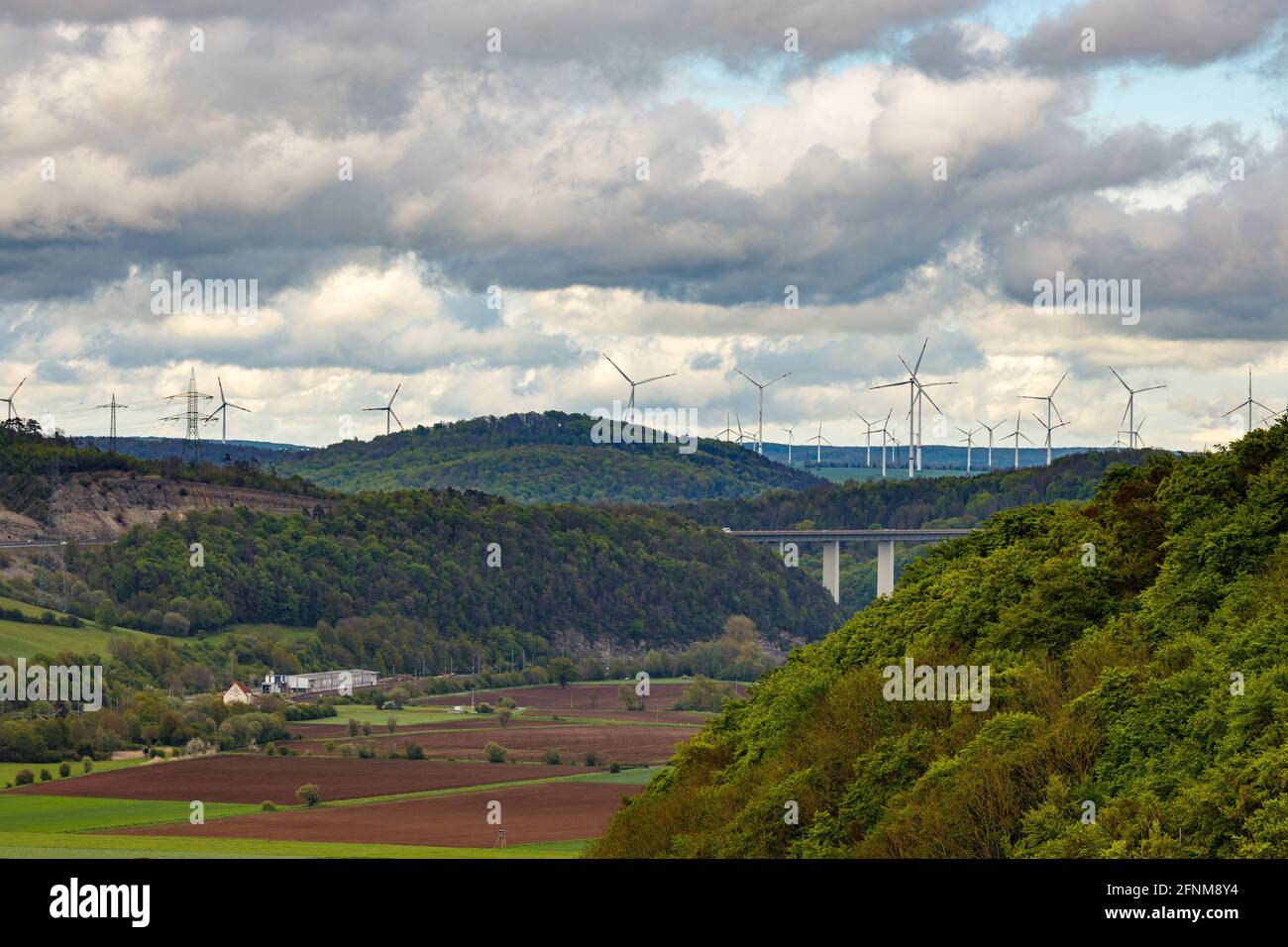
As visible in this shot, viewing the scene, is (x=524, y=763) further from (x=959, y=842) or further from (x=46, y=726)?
(x=959, y=842)

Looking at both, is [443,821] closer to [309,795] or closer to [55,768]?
[309,795]

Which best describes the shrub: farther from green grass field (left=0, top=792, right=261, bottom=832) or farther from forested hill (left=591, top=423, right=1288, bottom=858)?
forested hill (left=591, top=423, right=1288, bottom=858)

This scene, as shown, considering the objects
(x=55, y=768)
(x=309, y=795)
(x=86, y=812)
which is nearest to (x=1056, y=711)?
(x=86, y=812)

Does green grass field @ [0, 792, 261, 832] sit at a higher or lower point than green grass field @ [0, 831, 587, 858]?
lower

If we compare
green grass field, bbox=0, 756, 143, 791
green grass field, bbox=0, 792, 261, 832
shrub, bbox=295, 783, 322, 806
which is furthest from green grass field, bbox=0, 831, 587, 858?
green grass field, bbox=0, 756, 143, 791

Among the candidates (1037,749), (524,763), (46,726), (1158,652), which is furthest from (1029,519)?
(46,726)

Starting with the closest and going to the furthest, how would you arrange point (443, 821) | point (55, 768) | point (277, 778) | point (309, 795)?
1. point (443, 821)
2. point (309, 795)
3. point (277, 778)
4. point (55, 768)
